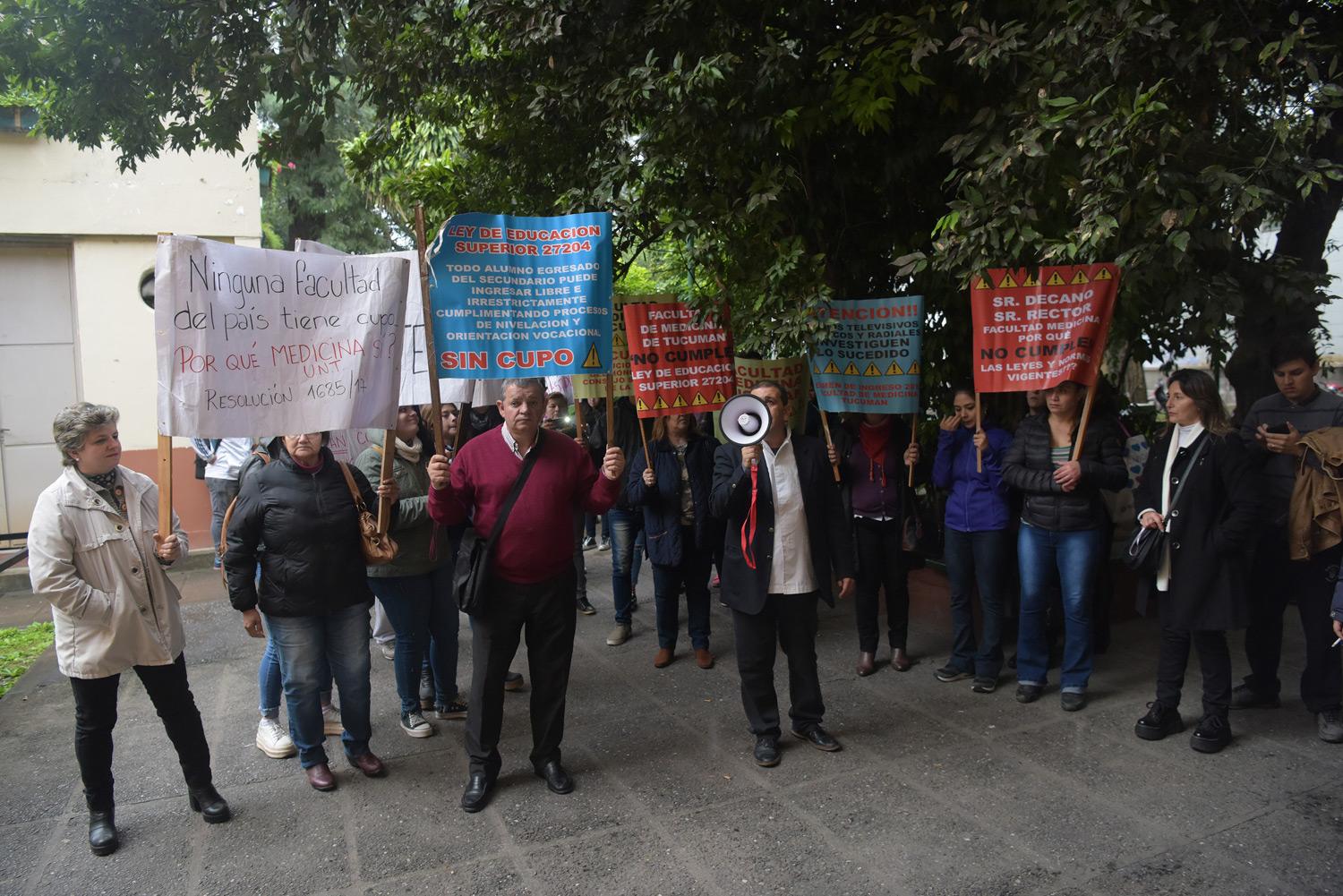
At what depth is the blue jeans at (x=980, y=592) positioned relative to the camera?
18.5 feet

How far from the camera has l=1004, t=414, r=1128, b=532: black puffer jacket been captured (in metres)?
5.19

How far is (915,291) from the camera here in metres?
7.06

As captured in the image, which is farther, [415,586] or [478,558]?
[415,586]

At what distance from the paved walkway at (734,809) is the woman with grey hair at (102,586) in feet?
1.53

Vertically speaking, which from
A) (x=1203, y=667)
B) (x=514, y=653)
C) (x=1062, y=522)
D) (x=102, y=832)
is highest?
(x=1062, y=522)

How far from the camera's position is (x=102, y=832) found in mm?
4059

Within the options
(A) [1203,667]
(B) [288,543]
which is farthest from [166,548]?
(A) [1203,667]

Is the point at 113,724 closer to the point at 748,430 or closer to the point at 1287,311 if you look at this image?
the point at 748,430

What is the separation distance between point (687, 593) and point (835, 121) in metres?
3.19

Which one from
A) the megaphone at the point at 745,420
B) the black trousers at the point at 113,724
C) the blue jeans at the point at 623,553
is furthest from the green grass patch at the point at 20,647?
the megaphone at the point at 745,420

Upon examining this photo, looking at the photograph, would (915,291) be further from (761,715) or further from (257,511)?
(257,511)

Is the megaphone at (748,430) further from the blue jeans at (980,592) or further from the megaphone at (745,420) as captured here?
the blue jeans at (980,592)

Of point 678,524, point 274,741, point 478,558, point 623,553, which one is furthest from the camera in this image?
point 623,553

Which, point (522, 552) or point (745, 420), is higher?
point (745, 420)
